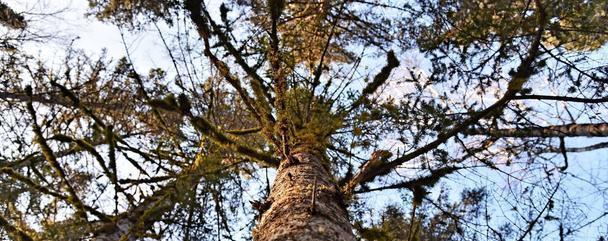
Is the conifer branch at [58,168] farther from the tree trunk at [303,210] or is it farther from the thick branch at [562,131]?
the thick branch at [562,131]

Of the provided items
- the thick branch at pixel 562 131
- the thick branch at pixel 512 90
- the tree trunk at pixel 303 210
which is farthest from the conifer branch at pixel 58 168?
the thick branch at pixel 562 131

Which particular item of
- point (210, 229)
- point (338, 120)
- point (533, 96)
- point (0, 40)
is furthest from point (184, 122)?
point (0, 40)

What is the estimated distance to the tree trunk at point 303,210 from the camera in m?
2.19

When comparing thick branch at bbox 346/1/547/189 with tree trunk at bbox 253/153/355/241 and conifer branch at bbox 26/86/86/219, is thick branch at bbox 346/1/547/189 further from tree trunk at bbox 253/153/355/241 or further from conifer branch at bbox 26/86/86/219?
conifer branch at bbox 26/86/86/219

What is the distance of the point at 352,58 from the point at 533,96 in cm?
286

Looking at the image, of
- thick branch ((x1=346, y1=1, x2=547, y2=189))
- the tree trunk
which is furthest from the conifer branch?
thick branch ((x1=346, y1=1, x2=547, y2=189))

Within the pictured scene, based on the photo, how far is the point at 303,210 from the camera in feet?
7.86

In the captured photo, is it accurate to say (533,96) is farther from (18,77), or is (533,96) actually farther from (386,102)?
(18,77)

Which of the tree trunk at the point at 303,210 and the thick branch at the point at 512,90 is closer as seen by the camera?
the tree trunk at the point at 303,210

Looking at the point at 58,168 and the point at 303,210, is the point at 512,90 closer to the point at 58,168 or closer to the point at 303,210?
the point at 303,210

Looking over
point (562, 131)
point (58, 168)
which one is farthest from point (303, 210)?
point (562, 131)

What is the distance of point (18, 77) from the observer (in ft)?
18.9

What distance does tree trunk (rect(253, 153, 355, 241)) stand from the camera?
219 cm

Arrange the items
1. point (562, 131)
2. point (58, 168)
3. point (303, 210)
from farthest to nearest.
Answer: point (562, 131) → point (58, 168) → point (303, 210)
